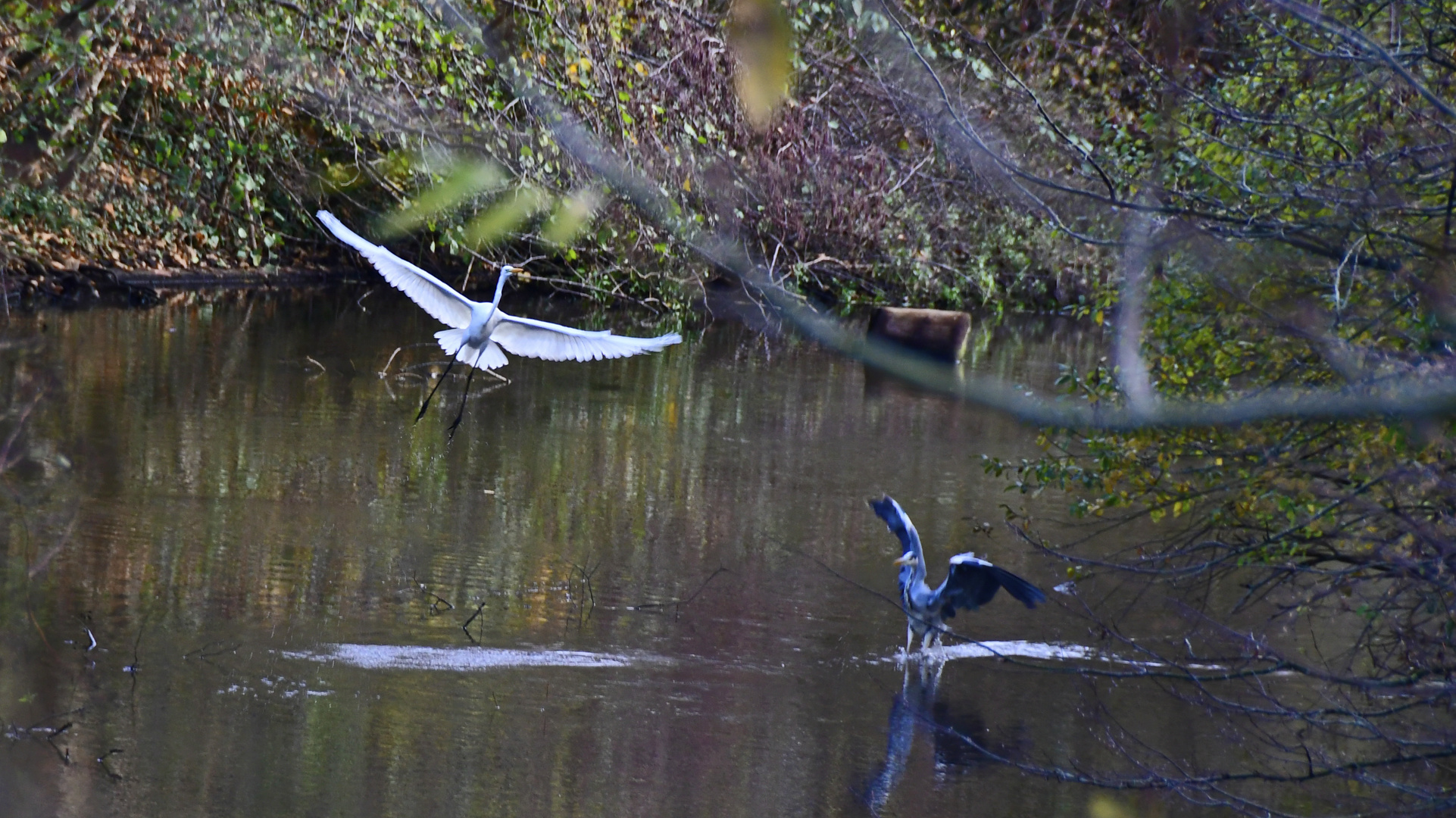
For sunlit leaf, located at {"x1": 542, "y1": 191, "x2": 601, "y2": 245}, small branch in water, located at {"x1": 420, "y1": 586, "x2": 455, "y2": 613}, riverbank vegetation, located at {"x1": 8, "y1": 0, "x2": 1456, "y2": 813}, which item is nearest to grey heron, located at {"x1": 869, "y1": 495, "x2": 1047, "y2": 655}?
riverbank vegetation, located at {"x1": 8, "y1": 0, "x2": 1456, "y2": 813}

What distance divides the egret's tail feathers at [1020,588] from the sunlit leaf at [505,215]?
5.44m

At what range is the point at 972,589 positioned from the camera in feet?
22.6

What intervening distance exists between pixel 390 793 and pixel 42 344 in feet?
31.7

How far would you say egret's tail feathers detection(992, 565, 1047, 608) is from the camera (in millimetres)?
6598

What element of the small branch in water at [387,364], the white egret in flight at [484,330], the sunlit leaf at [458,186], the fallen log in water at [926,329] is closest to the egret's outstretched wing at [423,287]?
the white egret in flight at [484,330]

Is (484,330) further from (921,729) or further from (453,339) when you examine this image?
(921,729)

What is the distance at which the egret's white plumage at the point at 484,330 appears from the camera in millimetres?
7227

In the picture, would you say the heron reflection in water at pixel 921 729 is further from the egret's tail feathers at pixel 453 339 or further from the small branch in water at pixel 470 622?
the egret's tail feathers at pixel 453 339

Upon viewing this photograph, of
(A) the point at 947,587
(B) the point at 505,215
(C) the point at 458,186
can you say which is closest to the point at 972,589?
(A) the point at 947,587

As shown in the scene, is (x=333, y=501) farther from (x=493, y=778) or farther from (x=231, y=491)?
(x=493, y=778)

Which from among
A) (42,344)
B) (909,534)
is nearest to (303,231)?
(42,344)

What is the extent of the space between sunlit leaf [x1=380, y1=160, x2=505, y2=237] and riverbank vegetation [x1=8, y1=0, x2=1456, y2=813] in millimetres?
53

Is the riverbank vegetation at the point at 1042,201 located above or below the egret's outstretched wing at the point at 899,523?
above

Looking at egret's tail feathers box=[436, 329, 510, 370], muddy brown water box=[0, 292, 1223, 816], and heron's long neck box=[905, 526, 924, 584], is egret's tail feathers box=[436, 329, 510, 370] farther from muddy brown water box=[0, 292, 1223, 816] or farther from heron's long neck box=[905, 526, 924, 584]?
heron's long neck box=[905, 526, 924, 584]
